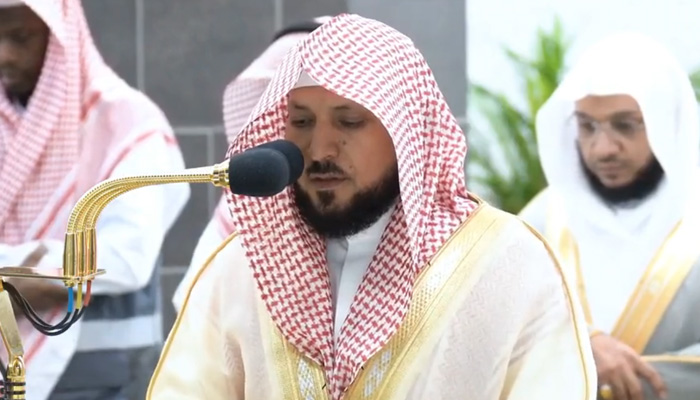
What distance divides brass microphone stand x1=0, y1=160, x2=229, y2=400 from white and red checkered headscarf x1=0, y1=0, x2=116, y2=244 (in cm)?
257

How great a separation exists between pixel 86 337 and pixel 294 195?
1798 mm

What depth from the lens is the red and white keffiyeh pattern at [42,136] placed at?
4.97 metres

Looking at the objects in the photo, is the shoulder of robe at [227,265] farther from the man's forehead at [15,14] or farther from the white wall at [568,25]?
the white wall at [568,25]

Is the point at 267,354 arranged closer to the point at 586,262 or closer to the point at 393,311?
the point at 393,311

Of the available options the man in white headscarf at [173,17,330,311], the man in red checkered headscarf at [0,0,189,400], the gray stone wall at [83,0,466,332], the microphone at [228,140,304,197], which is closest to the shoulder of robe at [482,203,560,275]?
the microphone at [228,140,304,197]

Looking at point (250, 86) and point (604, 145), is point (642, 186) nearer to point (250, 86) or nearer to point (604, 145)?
point (604, 145)

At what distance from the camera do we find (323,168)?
3.19 metres

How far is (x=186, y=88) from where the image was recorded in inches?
227

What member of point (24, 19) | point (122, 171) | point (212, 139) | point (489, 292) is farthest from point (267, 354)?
point (212, 139)

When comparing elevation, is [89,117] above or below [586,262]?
above

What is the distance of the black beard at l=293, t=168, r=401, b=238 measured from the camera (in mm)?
3244

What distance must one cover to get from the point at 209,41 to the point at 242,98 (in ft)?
1.56

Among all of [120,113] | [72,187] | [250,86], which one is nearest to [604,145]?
[250,86]

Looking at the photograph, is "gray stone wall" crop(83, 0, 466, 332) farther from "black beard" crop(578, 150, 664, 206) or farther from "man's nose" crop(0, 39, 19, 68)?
"black beard" crop(578, 150, 664, 206)
